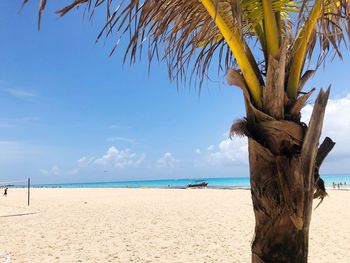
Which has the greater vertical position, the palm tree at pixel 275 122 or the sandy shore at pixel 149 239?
the palm tree at pixel 275 122

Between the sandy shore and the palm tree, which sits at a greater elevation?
the palm tree

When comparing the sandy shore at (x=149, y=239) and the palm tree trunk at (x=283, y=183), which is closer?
the palm tree trunk at (x=283, y=183)

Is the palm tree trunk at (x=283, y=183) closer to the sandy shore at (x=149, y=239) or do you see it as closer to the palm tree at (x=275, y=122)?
the palm tree at (x=275, y=122)

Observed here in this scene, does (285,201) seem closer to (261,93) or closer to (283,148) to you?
(283,148)

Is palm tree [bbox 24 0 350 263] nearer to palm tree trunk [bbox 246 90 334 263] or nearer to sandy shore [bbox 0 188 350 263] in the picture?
palm tree trunk [bbox 246 90 334 263]

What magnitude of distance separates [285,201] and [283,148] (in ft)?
0.97

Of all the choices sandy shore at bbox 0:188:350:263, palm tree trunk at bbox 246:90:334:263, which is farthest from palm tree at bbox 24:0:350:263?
sandy shore at bbox 0:188:350:263

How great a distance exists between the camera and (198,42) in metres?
2.55

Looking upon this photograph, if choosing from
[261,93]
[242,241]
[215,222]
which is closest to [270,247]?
[261,93]

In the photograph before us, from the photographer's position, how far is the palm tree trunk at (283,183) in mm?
1790

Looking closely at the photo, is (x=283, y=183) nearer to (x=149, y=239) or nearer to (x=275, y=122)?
(x=275, y=122)

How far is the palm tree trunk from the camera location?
5.87 ft

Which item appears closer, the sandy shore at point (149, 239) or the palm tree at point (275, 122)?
the palm tree at point (275, 122)

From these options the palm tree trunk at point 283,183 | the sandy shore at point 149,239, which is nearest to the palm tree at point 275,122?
the palm tree trunk at point 283,183
